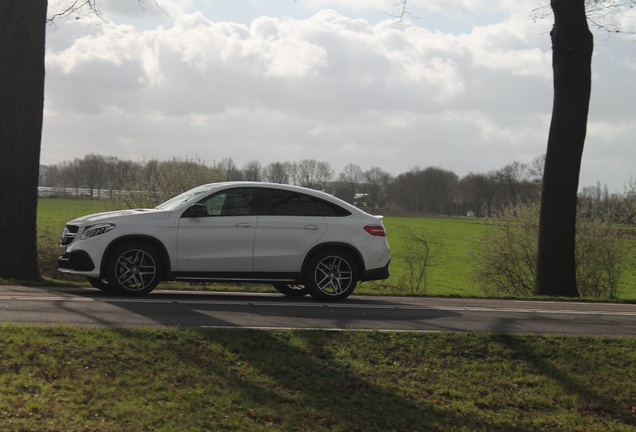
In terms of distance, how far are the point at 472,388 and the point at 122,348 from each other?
11.6ft

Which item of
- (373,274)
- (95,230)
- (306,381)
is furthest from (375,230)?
(306,381)

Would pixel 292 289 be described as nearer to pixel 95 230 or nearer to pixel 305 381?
pixel 95 230

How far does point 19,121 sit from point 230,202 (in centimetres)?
450

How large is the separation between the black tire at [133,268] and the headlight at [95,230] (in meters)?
0.31

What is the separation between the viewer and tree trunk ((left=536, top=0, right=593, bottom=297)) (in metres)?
16.6

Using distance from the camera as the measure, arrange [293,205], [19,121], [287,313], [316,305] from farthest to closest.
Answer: [19,121] → [293,205] → [316,305] → [287,313]

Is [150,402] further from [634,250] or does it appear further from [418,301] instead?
[634,250]

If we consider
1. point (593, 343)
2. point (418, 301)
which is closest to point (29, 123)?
point (418, 301)

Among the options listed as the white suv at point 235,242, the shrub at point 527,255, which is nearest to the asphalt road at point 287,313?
the white suv at point 235,242

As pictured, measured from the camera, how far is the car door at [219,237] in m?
11.5

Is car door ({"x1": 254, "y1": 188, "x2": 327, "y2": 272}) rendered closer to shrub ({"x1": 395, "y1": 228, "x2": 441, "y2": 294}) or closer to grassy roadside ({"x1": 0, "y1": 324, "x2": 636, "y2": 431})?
grassy roadside ({"x1": 0, "y1": 324, "x2": 636, "y2": 431})

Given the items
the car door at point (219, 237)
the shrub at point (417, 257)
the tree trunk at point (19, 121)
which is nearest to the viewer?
the car door at point (219, 237)

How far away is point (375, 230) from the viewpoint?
12.4 metres

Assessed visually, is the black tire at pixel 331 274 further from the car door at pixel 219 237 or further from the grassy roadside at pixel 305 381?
the grassy roadside at pixel 305 381
